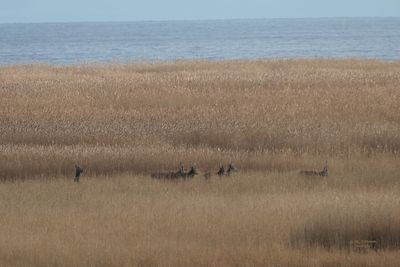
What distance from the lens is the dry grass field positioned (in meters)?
11.2

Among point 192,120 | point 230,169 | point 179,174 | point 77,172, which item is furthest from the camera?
point 192,120

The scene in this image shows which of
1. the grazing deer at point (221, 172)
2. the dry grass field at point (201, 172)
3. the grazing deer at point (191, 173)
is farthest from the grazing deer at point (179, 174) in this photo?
the grazing deer at point (221, 172)

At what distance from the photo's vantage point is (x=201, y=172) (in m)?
17.3

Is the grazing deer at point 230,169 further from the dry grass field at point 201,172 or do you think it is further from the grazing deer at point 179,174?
the grazing deer at point 179,174

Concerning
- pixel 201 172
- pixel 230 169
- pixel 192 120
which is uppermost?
pixel 230 169

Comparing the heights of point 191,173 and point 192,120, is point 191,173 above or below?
above

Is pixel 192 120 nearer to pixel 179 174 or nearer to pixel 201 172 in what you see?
pixel 201 172

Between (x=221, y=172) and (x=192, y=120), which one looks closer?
(x=221, y=172)

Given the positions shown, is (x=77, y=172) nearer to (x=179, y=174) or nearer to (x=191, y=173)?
(x=179, y=174)

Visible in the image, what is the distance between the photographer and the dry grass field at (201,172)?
1121 centimetres

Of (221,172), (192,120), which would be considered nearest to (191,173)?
(221,172)

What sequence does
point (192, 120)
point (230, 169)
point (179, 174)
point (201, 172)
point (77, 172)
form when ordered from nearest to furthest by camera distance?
1. point (179, 174)
2. point (77, 172)
3. point (230, 169)
4. point (201, 172)
5. point (192, 120)

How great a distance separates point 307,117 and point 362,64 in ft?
71.7

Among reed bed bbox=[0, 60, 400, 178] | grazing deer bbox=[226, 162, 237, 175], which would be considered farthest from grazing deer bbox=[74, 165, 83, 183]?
grazing deer bbox=[226, 162, 237, 175]
